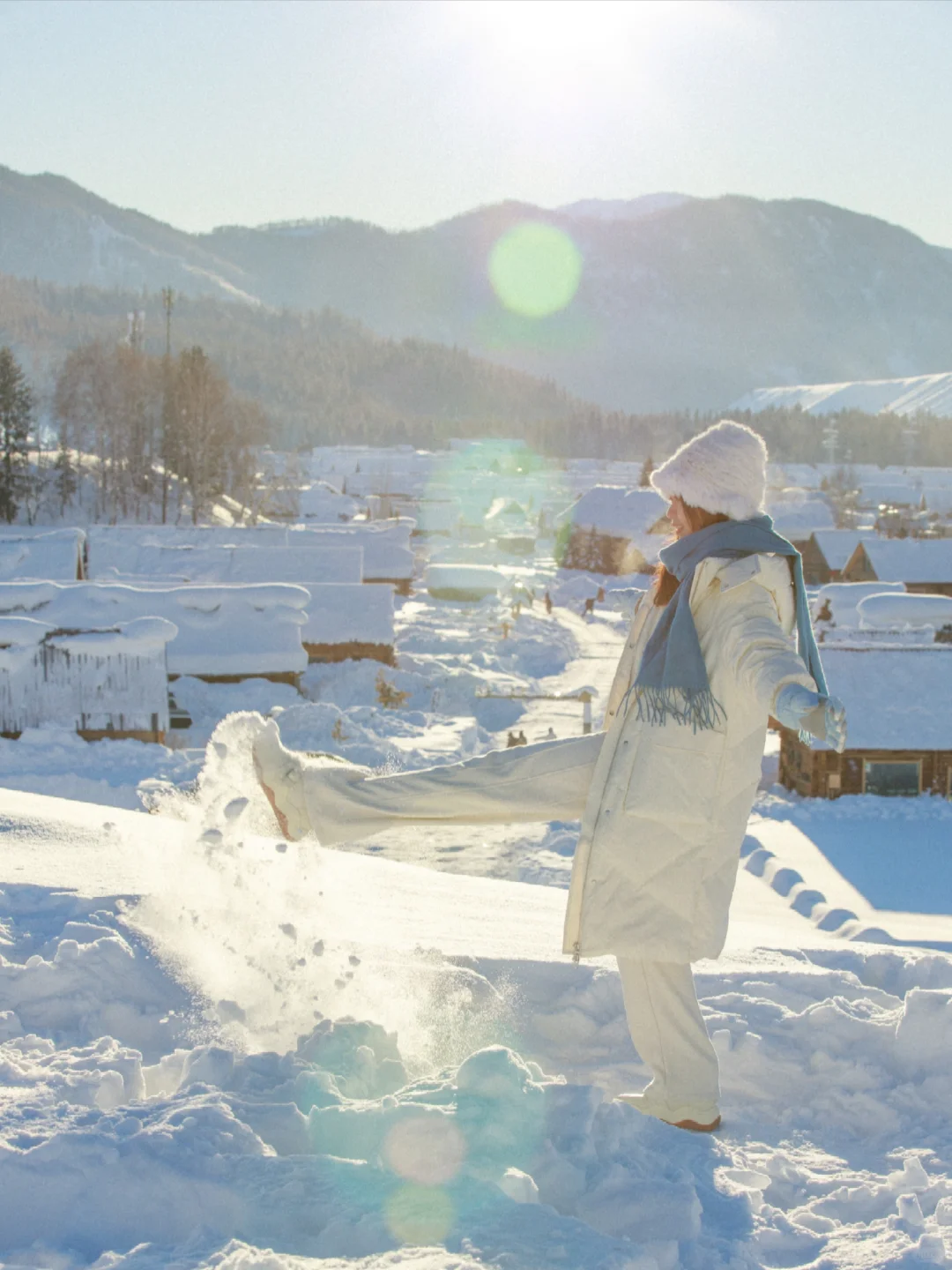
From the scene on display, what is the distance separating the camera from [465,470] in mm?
106438

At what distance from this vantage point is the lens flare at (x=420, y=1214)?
95.7 inches

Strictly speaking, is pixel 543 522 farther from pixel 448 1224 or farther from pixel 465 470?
pixel 448 1224

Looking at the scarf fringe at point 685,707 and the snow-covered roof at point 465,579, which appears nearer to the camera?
the scarf fringe at point 685,707

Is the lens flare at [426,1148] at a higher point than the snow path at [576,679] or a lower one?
higher

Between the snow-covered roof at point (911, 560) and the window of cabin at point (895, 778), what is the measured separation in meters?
21.5

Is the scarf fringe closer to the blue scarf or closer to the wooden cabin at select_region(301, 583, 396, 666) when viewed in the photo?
the blue scarf

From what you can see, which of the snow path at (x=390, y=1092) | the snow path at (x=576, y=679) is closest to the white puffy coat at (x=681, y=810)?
the snow path at (x=390, y=1092)

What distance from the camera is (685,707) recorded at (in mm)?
3020

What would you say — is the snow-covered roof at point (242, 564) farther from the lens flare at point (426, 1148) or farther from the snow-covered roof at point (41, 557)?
the lens flare at point (426, 1148)

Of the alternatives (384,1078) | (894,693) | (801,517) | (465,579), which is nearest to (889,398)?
(801,517)

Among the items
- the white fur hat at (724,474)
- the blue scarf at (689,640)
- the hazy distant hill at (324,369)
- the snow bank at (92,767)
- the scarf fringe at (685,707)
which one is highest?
the hazy distant hill at (324,369)

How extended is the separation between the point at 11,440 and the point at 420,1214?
49066mm

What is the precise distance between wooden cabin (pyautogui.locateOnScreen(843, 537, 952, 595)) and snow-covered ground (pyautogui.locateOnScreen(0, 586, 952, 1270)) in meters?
34.5

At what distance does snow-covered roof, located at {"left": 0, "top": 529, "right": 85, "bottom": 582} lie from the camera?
27031mm
